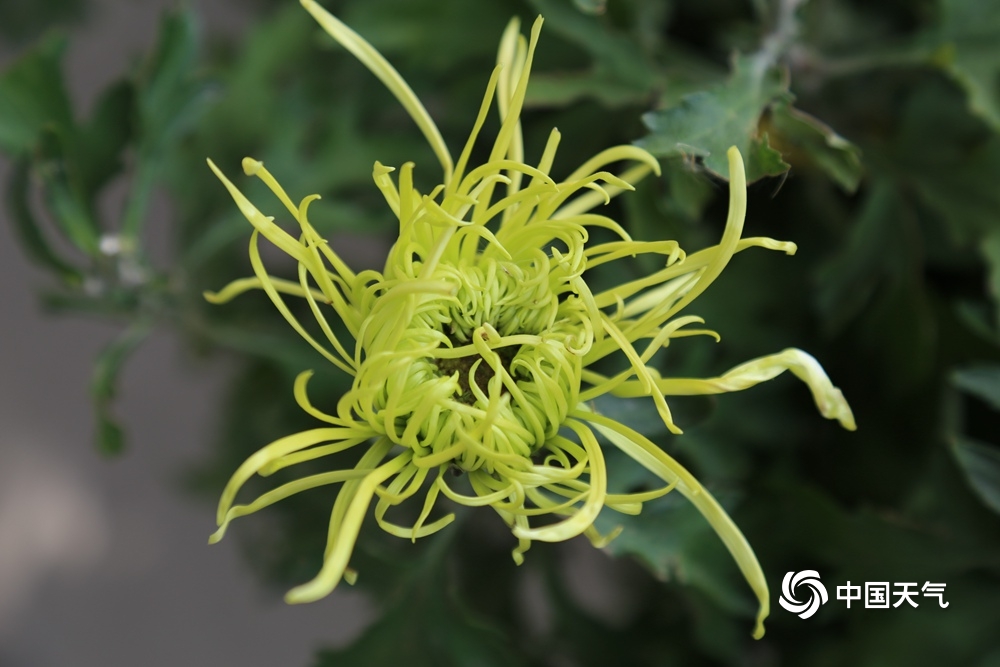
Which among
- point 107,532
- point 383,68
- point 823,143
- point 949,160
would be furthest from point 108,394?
point 107,532

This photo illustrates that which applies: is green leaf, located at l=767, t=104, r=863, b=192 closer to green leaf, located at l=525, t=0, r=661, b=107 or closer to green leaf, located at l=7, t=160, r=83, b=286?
green leaf, located at l=525, t=0, r=661, b=107

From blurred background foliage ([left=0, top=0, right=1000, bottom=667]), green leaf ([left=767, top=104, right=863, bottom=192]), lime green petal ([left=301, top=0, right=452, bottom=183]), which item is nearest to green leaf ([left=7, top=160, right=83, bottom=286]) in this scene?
blurred background foliage ([left=0, top=0, right=1000, bottom=667])

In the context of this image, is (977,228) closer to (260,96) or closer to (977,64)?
(977,64)

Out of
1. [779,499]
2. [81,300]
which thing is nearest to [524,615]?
[779,499]

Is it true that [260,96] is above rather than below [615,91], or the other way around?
below

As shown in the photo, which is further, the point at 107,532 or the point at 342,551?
the point at 107,532

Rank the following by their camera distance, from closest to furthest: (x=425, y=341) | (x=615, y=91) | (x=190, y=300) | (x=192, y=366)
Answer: (x=425, y=341) < (x=615, y=91) < (x=190, y=300) < (x=192, y=366)

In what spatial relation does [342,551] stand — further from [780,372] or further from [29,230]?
[29,230]

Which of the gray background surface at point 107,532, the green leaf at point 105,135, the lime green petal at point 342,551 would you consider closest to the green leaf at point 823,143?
the lime green petal at point 342,551
